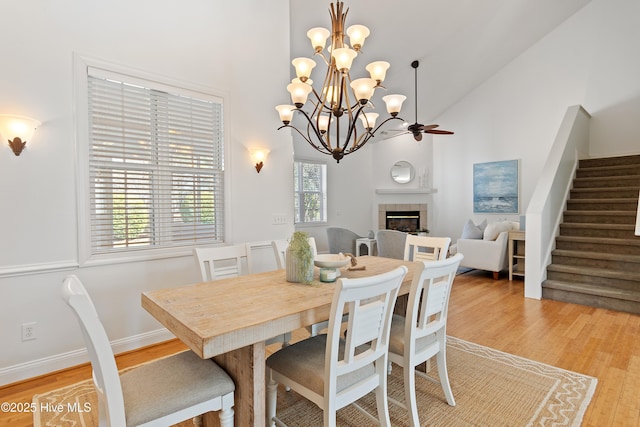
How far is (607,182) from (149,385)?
6.83m

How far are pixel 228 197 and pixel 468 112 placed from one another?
652cm

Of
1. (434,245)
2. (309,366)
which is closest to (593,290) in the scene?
(434,245)

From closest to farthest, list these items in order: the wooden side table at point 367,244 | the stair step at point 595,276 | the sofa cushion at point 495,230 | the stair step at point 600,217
Answer: the stair step at point 595,276, the stair step at point 600,217, the sofa cushion at point 495,230, the wooden side table at point 367,244

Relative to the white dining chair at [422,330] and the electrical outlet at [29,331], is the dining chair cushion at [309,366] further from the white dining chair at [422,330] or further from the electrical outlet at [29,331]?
the electrical outlet at [29,331]

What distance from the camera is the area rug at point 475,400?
191 centimetres

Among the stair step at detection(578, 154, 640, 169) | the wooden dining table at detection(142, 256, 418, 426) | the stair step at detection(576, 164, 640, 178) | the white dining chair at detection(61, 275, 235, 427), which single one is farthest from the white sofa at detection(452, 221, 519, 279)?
the white dining chair at detection(61, 275, 235, 427)

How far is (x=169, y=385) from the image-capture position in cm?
138

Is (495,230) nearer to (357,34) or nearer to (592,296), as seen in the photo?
(592,296)

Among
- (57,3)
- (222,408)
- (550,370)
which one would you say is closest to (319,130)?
(57,3)

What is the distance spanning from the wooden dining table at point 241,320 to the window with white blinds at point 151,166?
4.28 feet

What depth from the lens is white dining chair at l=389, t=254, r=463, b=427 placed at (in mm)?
1695

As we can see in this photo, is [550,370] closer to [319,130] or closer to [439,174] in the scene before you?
[319,130]

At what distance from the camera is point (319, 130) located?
3.25 metres

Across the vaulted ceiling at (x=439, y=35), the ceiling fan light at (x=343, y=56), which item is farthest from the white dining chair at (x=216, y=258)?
the vaulted ceiling at (x=439, y=35)
